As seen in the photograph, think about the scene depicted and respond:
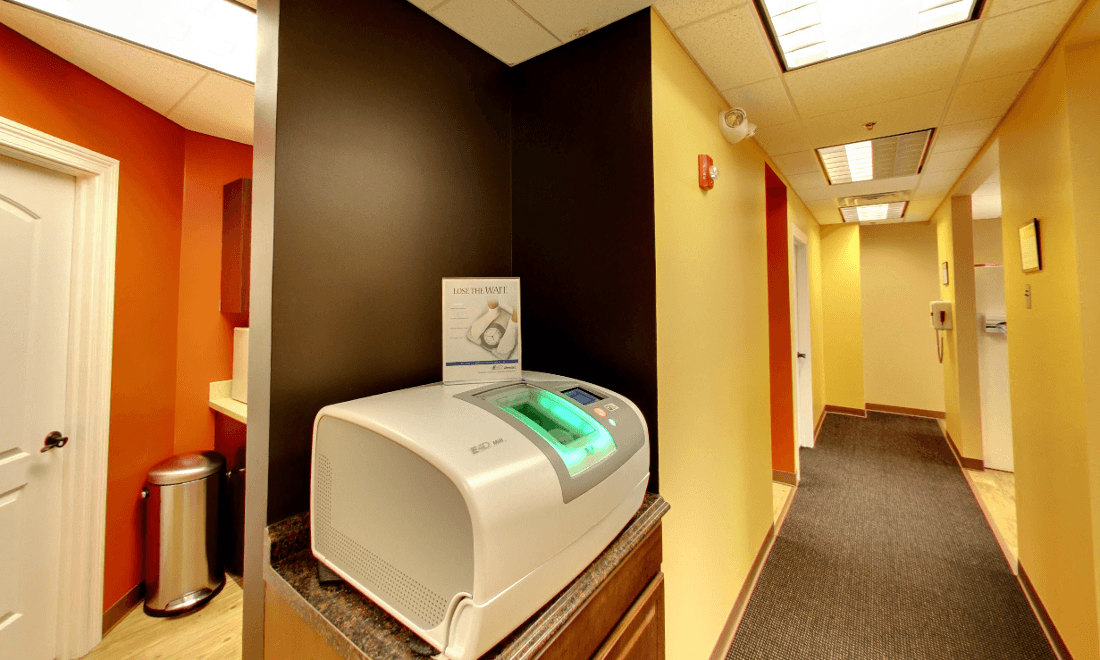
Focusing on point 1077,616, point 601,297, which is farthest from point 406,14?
point 1077,616

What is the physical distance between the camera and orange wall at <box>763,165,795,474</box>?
11.1 ft

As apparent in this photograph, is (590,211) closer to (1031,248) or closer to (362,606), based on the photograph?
(362,606)

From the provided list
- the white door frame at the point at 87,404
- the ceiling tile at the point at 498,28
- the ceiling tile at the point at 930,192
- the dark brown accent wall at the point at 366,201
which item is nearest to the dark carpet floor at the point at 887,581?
the dark brown accent wall at the point at 366,201

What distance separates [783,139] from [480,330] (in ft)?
7.88

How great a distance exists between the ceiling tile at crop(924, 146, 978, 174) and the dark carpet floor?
2479 mm

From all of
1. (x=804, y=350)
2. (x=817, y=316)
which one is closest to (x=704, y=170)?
(x=804, y=350)

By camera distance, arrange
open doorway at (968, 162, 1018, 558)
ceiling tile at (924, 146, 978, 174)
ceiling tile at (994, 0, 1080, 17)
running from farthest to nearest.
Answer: open doorway at (968, 162, 1018, 558)
ceiling tile at (924, 146, 978, 174)
ceiling tile at (994, 0, 1080, 17)

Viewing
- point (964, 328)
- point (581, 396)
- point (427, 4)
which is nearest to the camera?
point (581, 396)

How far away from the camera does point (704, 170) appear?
167cm

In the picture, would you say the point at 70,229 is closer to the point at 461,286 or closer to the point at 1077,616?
the point at 461,286

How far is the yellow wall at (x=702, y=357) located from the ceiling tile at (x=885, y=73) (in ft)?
1.19

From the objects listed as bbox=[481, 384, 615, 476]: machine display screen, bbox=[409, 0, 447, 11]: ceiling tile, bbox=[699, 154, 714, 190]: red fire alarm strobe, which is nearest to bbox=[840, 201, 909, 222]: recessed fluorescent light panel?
bbox=[699, 154, 714, 190]: red fire alarm strobe

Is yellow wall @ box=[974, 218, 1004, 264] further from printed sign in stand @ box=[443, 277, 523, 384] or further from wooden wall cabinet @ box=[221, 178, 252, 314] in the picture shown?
wooden wall cabinet @ box=[221, 178, 252, 314]

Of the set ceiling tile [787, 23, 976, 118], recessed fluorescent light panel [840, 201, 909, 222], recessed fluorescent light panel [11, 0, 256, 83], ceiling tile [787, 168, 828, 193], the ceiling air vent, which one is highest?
recessed fluorescent light panel [840, 201, 909, 222]
